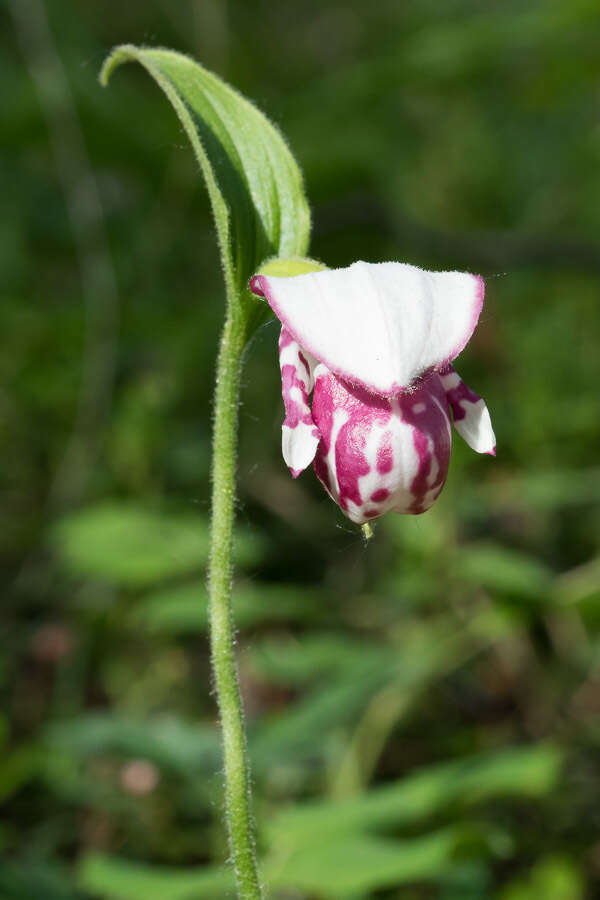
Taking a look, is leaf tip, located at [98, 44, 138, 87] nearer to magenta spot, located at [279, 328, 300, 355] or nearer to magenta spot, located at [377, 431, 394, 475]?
magenta spot, located at [279, 328, 300, 355]

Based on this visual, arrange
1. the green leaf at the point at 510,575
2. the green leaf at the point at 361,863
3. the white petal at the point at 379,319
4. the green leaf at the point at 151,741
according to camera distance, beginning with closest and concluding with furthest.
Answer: the white petal at the point at 379,319 → the green leaf at the point at 361,863 → the green leaf at the point at 151,741 → the green leaf at the point at 510,575

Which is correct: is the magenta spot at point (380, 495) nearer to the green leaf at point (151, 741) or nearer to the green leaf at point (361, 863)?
the green leaf at point (361, 863)

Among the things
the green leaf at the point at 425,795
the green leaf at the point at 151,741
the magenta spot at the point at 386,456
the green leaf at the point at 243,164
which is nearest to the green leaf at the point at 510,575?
the green leaf at the point at 425,795

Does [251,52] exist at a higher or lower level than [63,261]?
higher

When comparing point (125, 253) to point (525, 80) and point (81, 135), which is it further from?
point (525, 80)

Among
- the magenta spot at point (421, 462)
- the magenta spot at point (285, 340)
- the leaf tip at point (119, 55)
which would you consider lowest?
the magenta spot at point (421, 462)

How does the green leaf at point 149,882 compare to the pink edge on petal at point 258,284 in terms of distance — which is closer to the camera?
the pink edge on petal at point 258,284

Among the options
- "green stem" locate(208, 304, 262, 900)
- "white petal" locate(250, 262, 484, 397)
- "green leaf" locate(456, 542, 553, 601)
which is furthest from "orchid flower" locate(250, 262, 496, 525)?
"green leaf" locate(456, 542, 553, 601)

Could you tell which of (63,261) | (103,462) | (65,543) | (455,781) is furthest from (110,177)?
(455,781)
